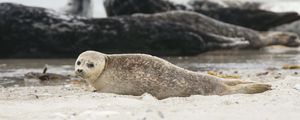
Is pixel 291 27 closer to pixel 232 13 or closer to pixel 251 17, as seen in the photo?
pixel 251 17

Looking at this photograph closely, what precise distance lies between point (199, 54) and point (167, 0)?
512cm

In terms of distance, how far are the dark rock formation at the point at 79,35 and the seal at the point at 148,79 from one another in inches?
218

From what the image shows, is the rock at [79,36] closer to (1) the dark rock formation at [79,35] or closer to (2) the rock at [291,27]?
(1) the dark rock formation at [79,35]

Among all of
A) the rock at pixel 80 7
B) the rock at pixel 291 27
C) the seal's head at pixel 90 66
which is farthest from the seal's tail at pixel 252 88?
the rock at pixel 291 27

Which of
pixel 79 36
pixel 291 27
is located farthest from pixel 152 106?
pixel 291 27

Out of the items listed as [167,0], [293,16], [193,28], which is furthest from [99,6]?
[193,28]

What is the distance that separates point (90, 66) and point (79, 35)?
578cm

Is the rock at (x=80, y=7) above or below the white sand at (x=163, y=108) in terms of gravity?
above

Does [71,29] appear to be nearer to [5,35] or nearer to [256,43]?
→ [5,35]

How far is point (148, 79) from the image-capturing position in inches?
187

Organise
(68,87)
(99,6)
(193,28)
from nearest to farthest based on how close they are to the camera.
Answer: (68,87) → (193,28) → (99,6)

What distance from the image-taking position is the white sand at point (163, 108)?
3.32m

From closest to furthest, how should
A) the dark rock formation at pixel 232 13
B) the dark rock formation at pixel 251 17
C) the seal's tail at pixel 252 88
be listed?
the seal's tail at pixel 252 88
the dark rock formation at pixel 232 13
the dark rock formation at pixel 251 17

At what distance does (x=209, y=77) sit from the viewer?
490 centimetres
